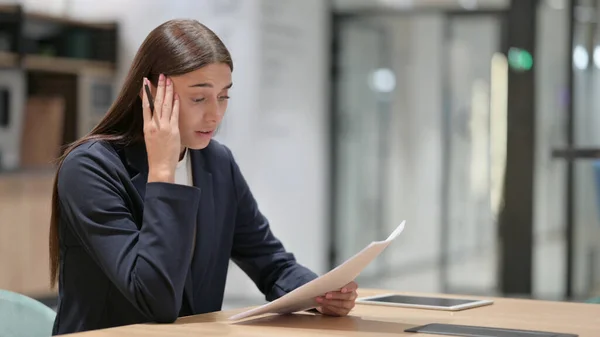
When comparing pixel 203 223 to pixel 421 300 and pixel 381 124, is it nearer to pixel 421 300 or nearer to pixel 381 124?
pixel 421 300

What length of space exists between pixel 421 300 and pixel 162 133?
69cm

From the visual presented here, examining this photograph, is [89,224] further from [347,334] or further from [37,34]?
[37,34]

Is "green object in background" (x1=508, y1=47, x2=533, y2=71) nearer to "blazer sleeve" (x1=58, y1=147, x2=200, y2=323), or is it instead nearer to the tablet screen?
the tablet screen

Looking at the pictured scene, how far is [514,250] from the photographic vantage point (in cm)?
671

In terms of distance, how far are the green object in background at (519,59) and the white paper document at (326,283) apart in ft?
16.8

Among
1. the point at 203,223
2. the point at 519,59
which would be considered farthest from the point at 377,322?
the point at 519,59

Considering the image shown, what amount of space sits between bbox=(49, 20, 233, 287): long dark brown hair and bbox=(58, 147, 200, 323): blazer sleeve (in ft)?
0.33

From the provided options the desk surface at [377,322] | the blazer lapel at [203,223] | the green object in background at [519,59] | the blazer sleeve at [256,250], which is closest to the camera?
the desk surface at [377,322]

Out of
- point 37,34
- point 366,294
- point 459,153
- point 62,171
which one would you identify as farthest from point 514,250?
point 62,171

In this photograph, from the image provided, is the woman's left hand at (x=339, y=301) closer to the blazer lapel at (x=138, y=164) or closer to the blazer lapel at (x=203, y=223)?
the blazer lapel at (x=203, y=223)

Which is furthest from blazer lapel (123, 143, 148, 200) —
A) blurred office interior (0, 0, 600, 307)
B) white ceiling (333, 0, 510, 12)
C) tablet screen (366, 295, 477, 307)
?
white ceiling (333, 0, 510, 12)

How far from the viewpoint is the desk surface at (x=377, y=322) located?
5.66 feet

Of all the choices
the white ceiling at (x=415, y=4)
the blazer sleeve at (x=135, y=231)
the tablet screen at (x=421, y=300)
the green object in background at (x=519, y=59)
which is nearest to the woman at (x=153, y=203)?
the blazer sleeve at (x=135, y=231)

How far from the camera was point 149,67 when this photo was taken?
2078 mm
